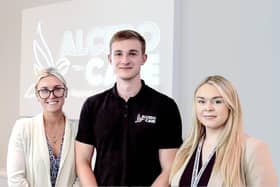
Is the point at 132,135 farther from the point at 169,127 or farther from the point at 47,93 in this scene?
the point at 47,93

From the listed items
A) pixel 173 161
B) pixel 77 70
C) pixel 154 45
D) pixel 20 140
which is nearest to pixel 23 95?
pixel 77 70

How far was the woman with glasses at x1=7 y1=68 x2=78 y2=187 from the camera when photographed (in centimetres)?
200

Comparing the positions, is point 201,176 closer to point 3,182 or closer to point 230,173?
point 230,173

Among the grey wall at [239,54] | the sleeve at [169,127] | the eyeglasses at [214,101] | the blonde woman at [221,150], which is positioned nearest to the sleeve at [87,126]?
the sleeve at [169,127]

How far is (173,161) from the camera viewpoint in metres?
1.78

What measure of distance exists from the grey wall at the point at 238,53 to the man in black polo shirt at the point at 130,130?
992 millimetres

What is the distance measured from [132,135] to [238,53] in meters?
1.25

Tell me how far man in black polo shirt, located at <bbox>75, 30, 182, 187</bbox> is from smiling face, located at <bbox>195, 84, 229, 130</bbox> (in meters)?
0.27

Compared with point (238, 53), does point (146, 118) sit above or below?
below

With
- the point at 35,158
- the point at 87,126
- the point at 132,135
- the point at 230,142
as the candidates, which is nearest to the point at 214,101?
the point at 230,142

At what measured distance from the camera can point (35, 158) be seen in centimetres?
201

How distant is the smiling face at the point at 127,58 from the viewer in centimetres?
181

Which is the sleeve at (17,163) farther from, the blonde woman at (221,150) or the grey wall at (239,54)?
the grey wall at (239,54)

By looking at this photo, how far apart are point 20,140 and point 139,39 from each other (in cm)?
86
